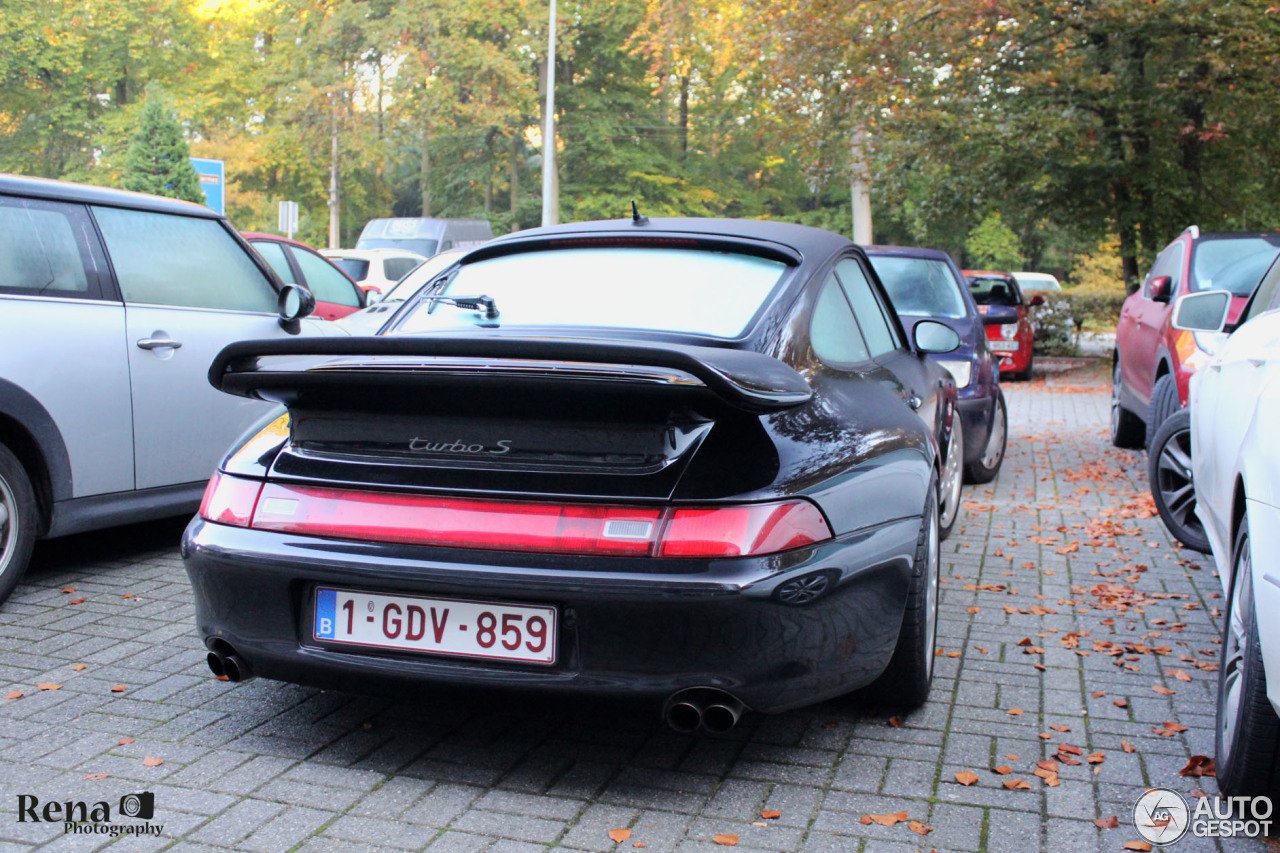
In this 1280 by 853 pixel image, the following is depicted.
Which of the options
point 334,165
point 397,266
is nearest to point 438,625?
point 397,266

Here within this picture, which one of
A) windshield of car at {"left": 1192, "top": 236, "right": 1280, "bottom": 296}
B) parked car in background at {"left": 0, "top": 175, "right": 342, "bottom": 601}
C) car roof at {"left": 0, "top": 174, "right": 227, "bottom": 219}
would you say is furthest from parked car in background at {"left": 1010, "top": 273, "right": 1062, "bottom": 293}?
parked car in background at {"left": 0, "top": 175, "right": 342, "bottom": 601}

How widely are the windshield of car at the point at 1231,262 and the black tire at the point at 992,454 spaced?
1830mm

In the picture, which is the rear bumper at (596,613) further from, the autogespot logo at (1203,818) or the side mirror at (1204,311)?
the side mirror at (1204,311)

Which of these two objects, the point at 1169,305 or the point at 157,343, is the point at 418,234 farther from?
the point at 157,343

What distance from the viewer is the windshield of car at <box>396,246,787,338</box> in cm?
361

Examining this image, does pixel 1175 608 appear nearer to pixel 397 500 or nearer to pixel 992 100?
pixel 397 500

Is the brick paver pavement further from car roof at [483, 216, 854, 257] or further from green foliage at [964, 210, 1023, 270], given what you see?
green foliage at [964, 210, 1023, 270]

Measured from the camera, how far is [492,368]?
2.92m

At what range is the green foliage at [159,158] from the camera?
2822cm

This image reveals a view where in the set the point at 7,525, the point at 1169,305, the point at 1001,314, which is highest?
the point at 1169,305

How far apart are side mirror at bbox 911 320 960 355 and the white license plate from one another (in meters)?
2.86

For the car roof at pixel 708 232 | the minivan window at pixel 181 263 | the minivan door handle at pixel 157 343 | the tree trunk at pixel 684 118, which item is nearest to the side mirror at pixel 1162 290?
the car roof at pixel 708 232

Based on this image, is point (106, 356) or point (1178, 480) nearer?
point (106, 356)

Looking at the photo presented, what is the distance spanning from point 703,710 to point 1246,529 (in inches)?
61.4
